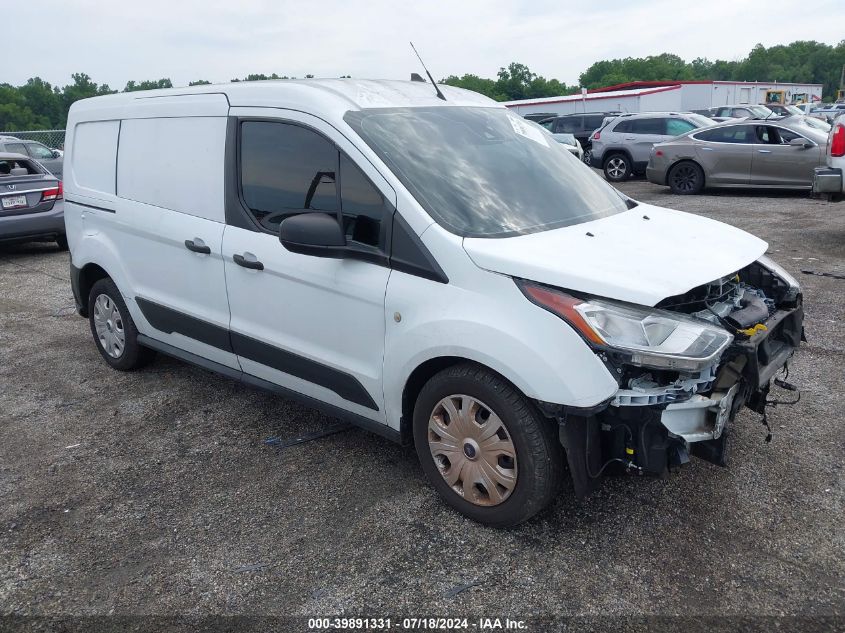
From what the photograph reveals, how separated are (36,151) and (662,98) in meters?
34.4

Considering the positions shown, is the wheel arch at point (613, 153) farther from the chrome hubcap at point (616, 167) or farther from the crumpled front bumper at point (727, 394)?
the crumpled front bumper at point (727, 394)

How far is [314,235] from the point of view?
330cm

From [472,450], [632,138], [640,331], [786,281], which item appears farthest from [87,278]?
[632,138]

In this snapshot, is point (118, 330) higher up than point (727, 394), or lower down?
lower down

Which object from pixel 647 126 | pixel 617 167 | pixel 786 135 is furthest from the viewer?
pixel 617 167

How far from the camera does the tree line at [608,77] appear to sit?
256 feet

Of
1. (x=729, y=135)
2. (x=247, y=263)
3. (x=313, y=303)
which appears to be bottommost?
(x=313, y=303)

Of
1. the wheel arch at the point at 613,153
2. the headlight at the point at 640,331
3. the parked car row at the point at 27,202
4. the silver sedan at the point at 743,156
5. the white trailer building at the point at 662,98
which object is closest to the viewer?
the headlight at the point at 640,331

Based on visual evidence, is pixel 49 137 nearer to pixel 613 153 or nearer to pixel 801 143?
pixel 613 153

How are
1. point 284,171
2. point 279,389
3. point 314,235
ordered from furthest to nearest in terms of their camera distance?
point 279,389, point 284,171, point 314,235

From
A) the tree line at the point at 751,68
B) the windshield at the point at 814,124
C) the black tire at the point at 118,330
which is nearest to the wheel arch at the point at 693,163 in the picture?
the windshield at the point at 814,124

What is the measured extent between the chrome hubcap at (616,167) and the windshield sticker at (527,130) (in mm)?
14395

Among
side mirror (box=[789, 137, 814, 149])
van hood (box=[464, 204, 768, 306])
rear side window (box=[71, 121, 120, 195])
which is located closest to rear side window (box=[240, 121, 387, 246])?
van hood (box=[464, 204, 768, 306])

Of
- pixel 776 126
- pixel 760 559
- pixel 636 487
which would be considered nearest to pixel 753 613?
pixel 760 559
